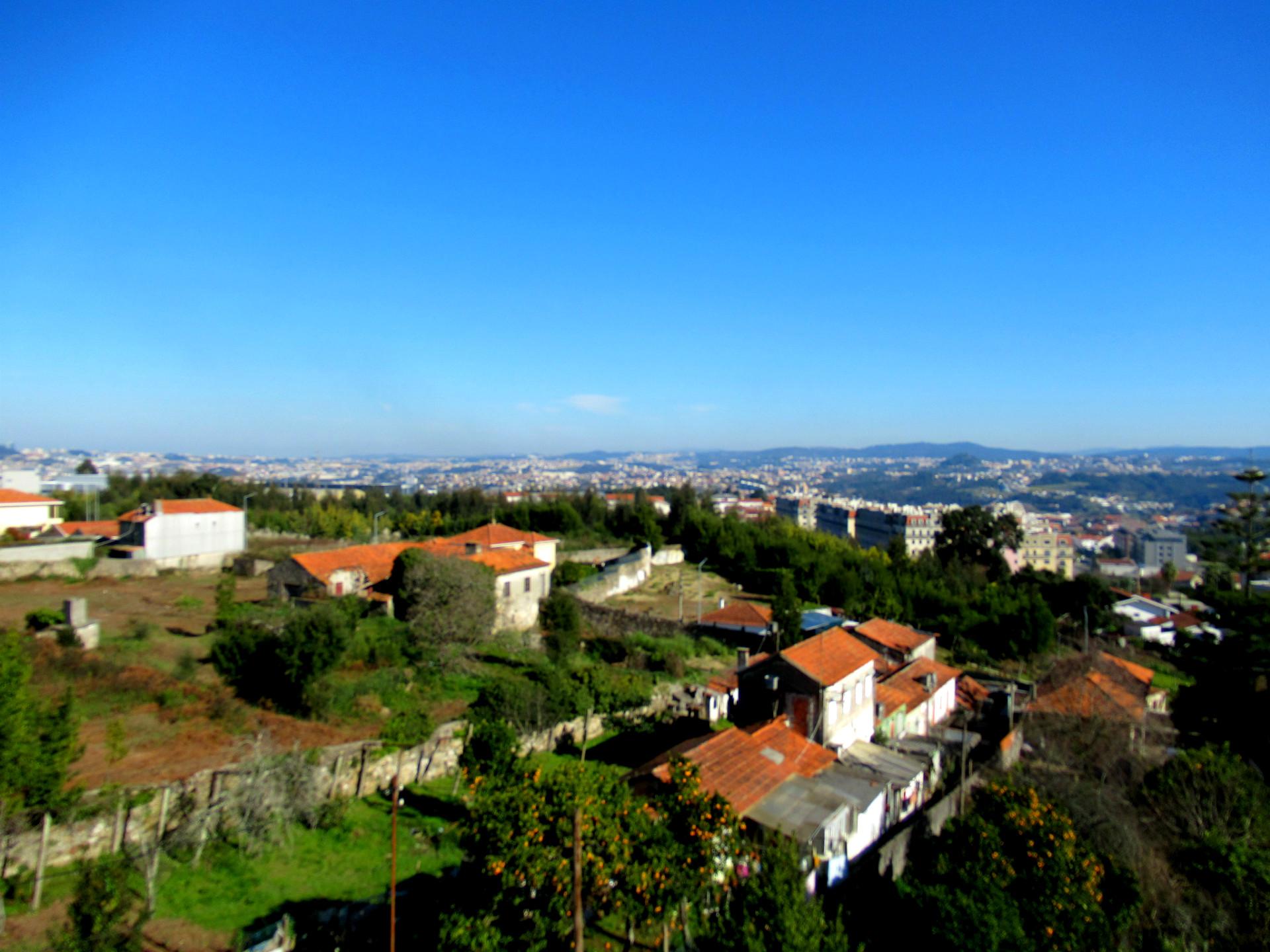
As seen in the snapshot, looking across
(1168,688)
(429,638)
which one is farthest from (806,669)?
(1168,688)

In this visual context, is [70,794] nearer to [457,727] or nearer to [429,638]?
[457,727]

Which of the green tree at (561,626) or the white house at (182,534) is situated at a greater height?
the white house at (182,534)

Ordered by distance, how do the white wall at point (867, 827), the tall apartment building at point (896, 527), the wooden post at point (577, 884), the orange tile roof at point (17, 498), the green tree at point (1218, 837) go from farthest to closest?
the tall apartment building at point (896, 527) → the orange tile roof at point (17, 498) → the white wall at point (867, 827) → the green tree at point (1218, 837) → the wooden post at point (577, 884)

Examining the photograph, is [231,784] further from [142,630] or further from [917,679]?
[917,679]

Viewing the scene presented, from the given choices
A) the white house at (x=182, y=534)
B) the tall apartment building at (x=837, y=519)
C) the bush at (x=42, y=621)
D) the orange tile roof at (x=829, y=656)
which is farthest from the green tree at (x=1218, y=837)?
the tall apartment building at (x=837, y=519)

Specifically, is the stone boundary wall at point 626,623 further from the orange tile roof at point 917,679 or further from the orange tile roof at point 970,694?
the orange tile roof at point 970,694

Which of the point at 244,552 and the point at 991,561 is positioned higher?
the point at 244,552
